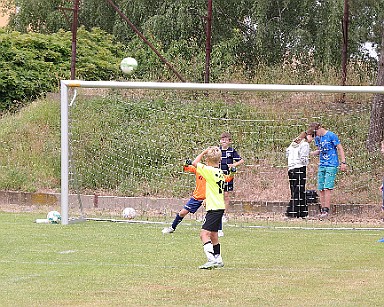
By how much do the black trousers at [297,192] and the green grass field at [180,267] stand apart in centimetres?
198

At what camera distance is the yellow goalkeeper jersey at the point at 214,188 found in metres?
11.2

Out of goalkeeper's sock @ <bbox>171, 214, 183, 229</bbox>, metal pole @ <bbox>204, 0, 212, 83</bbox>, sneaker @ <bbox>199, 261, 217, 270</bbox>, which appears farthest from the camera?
metal pole @ <bbox>204, 0, 212, 83</bbox>

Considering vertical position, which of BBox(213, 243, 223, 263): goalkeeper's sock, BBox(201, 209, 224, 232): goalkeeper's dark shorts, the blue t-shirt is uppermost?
the blue t-shirt

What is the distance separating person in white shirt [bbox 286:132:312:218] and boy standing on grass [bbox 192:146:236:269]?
283 inches

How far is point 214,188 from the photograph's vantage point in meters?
11.2

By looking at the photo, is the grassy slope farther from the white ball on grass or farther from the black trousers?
the white ball on grass

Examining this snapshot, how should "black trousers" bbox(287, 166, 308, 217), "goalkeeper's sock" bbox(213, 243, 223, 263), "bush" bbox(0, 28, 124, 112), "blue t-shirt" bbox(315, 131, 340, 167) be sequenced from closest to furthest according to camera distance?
"goalkeeper's sock" bbox(213, 243, 223, 263) → "blue t-shirt" bbox(315, 131, 340, 167) → "black trousers" bbox(287, 166, 308, 217) → "bush" bbox(0, 28, 124, 112)

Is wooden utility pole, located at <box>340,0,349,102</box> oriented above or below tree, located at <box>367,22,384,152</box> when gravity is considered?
above

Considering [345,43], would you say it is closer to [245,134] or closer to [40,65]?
[245,134]

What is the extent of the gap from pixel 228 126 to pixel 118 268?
339 inches

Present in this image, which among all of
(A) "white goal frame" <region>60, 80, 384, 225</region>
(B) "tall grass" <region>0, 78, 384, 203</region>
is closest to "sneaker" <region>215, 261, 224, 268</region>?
(A) "white goal frame" <region>60, 80, 384, 225</region>

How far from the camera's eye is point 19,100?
2564cm

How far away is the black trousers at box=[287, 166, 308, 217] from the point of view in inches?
719

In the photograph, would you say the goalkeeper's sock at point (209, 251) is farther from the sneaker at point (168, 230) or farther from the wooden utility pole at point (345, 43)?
the wooden utility pole at point (345, 43)
